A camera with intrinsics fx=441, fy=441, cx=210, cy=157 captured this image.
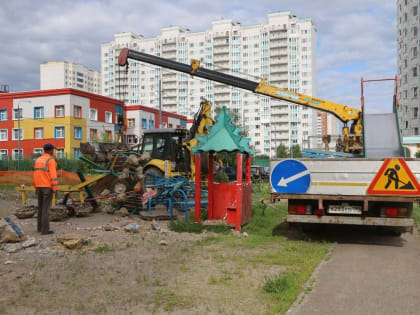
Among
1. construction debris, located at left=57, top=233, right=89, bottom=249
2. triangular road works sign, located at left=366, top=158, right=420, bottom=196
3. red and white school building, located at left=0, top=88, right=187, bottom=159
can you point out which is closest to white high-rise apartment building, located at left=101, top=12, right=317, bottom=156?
red and white school building, located at left=0, top=88, right=187, bottom=159

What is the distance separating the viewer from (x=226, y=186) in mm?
10898

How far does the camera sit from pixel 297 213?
8984mm

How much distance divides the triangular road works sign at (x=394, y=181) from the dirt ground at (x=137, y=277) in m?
2.27

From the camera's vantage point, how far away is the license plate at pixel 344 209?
28.2ft

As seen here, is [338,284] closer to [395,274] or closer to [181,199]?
[395,274]

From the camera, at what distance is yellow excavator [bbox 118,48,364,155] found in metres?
15.1

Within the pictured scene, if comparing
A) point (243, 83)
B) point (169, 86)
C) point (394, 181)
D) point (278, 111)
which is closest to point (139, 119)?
point (243, 83)

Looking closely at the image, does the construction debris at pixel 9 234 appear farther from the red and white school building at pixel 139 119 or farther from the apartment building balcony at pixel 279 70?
the apartment building balcony at pixel 279 70

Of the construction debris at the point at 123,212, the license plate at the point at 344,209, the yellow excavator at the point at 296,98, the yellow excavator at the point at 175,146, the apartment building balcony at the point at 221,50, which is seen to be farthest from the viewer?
the apartment building balcony at the point at 221,50

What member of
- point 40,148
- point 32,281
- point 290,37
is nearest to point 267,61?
point 290,37

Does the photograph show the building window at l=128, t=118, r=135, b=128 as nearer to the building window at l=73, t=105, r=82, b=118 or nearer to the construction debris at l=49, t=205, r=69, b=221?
the building window at l=73, t=105, r=82, b=118

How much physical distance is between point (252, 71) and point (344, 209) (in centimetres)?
11272

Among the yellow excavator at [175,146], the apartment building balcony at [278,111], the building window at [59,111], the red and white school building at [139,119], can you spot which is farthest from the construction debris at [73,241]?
the apartment building balcony at [278,111]

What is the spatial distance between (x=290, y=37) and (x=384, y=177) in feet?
365
